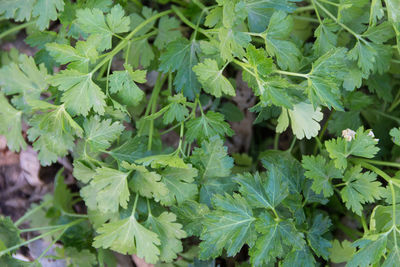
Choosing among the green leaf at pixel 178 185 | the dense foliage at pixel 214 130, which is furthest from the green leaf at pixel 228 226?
the green leaf at pixel 178 185

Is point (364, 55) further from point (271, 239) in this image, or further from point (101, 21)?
point (101, 21)

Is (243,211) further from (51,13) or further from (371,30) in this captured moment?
(51,13)

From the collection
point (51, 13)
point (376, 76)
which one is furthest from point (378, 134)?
point (51, 13)

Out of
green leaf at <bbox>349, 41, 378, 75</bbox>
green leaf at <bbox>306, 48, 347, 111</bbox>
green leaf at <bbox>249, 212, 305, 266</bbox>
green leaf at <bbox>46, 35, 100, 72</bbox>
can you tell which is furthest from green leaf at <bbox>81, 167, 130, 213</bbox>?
green leaf at <bbox>349, 41, 378, 75</bbox>

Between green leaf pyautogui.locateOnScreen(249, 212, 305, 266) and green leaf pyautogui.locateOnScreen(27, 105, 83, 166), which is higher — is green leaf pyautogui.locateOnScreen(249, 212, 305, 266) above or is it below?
below

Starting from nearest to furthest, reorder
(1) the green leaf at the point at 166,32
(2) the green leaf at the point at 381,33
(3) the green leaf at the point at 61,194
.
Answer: (2) the green leaf at the point at 381,33, (1) the green leaf at the point at 166,32, (3) the green leaf at the point at 61,194

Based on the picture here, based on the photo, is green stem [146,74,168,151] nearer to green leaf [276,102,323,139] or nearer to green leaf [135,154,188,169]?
green leaf [135,154,188,169]

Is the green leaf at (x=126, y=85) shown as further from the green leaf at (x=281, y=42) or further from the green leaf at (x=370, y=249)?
the green leaf at (x=370, y=249)
